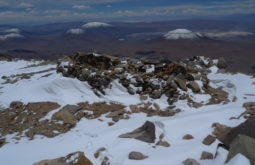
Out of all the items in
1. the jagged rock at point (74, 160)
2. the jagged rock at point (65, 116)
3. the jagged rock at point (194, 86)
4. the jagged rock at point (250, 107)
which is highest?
the jagged rock at point (194, 86)

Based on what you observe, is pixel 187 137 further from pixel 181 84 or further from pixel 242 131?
pixel 181 84

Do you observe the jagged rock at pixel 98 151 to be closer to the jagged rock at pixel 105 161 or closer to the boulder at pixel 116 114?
the jagged rock at pixel 105 161

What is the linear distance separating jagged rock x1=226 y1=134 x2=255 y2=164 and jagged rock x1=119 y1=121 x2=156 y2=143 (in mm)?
2687

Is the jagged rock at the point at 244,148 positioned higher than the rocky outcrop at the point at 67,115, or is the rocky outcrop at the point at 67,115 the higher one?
the jagged rock at the point at 244,148

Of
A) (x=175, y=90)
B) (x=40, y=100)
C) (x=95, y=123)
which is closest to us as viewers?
(x=95, y=123)

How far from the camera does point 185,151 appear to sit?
7059 mm

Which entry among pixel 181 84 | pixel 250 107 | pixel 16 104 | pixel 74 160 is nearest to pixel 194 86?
pixel 181 84

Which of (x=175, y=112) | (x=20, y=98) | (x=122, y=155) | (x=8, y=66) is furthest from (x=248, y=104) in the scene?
(x=8, y=66)

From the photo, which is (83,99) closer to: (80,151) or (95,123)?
(95,123)

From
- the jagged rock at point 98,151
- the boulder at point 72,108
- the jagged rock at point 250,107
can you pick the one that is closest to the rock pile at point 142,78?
the jagged rock at point 250,107

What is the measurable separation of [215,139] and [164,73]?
6554mm

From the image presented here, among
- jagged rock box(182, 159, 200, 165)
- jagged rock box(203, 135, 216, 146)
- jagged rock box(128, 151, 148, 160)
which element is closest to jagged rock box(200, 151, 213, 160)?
jagged rock box(182, 159, 200, 165)

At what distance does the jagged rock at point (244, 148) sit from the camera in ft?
17.9

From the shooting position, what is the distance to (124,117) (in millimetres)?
9820
